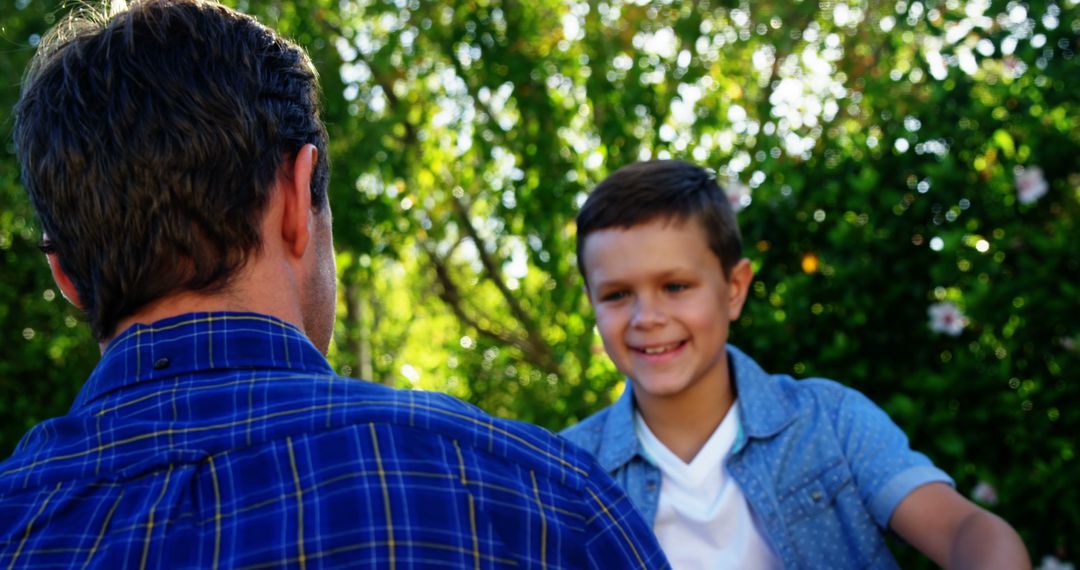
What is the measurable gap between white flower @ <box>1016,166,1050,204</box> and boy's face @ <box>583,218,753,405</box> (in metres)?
0.99

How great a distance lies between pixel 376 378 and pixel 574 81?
303 cm

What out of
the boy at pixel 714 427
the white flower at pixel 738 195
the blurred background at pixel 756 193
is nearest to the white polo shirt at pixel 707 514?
the boy at pixel 714 427

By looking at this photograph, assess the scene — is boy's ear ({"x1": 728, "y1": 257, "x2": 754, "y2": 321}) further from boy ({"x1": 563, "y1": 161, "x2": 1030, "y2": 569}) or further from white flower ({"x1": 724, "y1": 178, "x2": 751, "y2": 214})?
white flower ({"x1": 724, "y1": 178, "x2": 751, "y2": 214})

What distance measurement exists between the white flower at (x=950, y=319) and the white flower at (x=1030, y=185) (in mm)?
341

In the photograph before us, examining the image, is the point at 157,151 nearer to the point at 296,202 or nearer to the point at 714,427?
the point at 296,202

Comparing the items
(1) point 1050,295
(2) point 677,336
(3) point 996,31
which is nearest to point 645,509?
(2) point 677,336

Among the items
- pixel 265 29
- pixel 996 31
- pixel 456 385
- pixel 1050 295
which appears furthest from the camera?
pixel 456 385

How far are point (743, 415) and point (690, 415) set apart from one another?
139 millimetres

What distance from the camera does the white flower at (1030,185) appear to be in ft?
10.5

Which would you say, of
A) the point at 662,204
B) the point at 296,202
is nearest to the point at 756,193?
the point at 662,204

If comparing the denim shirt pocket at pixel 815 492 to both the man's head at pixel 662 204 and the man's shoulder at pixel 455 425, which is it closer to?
the man's head at pixel 662 204

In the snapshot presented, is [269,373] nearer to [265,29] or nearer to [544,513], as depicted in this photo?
[544,513]

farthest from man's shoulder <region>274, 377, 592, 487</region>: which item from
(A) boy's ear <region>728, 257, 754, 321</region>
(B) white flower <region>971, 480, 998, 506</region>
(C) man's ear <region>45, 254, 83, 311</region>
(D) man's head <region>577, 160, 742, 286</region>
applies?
Result: (B) white flower <region>971, 480, 998, 506</region>

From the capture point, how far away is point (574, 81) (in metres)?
5.12
